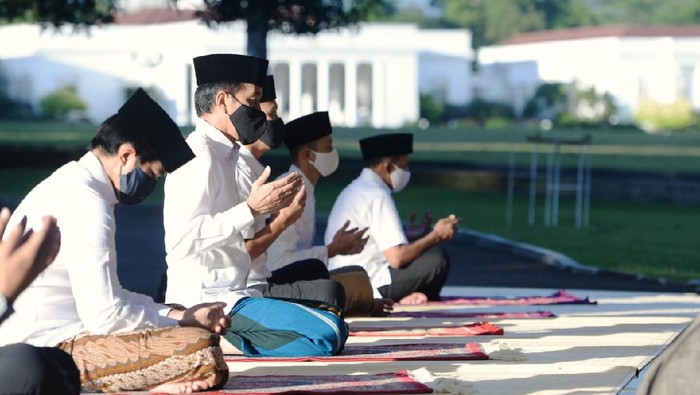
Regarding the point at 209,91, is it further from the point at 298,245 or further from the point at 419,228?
the point at 419,228

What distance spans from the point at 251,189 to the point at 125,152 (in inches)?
78.5

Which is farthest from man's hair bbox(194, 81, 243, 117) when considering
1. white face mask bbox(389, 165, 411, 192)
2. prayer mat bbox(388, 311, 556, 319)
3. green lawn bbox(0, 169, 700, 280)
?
green lawn bbox(0, 169, 700, 280)

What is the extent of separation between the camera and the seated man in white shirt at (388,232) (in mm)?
9805

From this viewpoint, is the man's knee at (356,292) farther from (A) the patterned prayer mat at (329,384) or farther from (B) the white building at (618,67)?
(B) the white building at (618,67)

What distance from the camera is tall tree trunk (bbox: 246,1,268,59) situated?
29.1 meters

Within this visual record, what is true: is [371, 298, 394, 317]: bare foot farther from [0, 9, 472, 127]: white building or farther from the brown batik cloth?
[0, 9, 472, 127]: white building

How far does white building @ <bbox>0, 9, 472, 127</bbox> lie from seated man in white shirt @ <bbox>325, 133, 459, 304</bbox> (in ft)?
260

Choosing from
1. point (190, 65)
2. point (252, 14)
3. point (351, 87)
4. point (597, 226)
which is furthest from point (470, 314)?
point (351, 87)

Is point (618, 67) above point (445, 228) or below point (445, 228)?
below

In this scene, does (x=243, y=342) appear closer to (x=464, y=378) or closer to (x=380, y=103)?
(x=464, y=378)

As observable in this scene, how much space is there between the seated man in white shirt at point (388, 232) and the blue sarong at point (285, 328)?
7.25 feet

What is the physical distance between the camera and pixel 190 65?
9406 cm

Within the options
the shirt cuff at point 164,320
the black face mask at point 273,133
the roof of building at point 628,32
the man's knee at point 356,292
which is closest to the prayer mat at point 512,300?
the man's knee at point 356,292

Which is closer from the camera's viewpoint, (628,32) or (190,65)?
(190,65)
